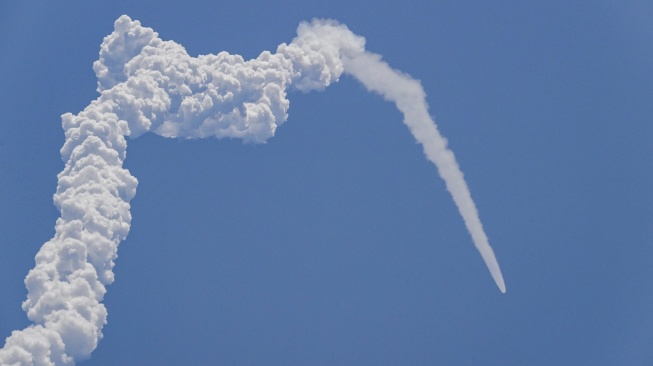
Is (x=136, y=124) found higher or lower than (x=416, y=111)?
lower

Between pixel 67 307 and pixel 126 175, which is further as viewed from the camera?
pixel 126 175

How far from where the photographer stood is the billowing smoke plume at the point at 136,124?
174 ft

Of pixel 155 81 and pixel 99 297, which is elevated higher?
pixel 155 81

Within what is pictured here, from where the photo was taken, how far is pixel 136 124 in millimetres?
56312

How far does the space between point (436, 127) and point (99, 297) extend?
19552 mm

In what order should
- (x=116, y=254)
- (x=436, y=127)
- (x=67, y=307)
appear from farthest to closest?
(x=436, y=127) < (x=116, y=254) < (x=67, y=307)

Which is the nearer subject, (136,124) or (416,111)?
(136,124)

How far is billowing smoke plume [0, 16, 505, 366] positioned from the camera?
174 ft

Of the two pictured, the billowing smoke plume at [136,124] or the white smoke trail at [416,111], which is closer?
the billowing smoke plume at [136,124]

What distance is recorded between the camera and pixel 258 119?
5769 centimetres

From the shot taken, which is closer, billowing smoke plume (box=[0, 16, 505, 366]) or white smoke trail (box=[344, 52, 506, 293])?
billowing smoke plume (box=[0, 16, 505, 366])

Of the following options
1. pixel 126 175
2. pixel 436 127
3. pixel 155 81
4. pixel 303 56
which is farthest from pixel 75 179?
pixel 436 127

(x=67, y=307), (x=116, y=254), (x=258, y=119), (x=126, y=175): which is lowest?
(x=67, y=307)

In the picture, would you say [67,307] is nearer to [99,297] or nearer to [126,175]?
[99,297]
